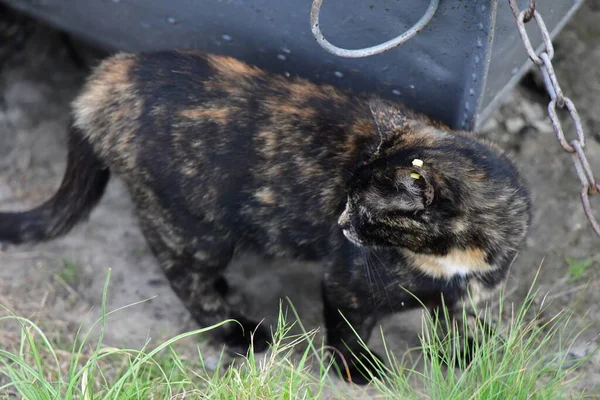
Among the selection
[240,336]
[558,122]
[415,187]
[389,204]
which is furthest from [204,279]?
[558,122]

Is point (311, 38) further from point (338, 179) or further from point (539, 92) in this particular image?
point (539, 92)

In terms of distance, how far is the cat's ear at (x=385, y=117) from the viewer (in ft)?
8.74

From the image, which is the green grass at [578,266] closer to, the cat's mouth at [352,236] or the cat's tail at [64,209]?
the cat's mouth at [352,236]

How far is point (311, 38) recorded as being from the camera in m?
2.96

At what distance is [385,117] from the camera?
2688 millimetres

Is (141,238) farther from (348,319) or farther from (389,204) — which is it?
(389,204)

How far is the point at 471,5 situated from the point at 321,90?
2.23 ft

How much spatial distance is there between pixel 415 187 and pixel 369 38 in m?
0.74

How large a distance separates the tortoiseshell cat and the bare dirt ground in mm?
446

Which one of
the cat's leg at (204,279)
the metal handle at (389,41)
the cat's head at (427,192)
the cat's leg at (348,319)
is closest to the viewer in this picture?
the cat's head at (427,192)

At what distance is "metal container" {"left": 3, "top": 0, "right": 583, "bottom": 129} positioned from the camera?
2.65 m

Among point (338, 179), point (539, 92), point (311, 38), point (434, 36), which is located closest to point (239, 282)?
point (338, 179)

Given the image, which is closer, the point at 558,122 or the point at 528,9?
the point at 558,122

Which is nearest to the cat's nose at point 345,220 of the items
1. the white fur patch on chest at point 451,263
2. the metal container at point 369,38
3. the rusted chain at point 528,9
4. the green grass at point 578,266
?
the white fur patch on chest at point 451,263
